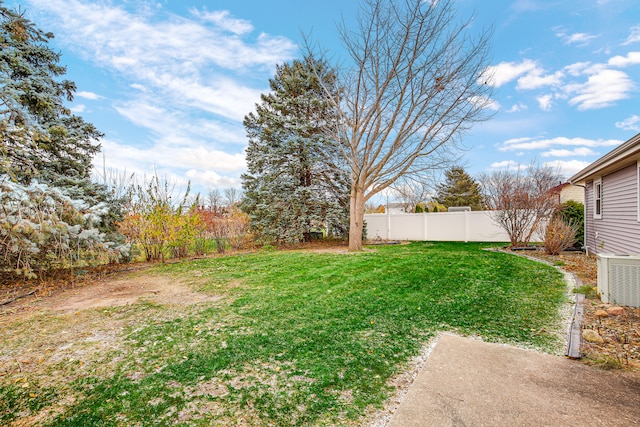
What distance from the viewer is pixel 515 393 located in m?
2.12

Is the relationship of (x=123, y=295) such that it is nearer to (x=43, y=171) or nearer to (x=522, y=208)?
(x=43, y=171)

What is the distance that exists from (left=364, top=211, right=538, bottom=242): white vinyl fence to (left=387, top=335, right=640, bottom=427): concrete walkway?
1150cm

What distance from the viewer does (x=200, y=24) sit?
Result: 7.68m

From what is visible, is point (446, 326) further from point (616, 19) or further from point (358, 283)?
point (616, 19)

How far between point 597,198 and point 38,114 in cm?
1510

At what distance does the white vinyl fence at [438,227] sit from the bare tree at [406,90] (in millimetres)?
3909

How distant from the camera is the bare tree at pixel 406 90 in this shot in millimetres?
9547

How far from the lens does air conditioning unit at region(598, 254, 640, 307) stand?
12.7ft

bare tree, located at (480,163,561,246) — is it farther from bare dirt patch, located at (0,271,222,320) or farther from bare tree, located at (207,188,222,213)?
bare tree, located at (207,188,222,213)

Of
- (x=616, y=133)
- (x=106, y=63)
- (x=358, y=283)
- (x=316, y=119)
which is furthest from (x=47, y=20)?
(x=616, y=133)

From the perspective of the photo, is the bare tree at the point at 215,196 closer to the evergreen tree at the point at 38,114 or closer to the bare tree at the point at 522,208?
the evergreen tree at the point at 38,114

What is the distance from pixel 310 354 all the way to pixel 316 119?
1157 centimetres

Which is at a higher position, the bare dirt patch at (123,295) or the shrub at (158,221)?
the shrub at (158,221)

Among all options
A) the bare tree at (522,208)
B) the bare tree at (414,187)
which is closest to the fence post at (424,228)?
the bare tree at (414,187)
